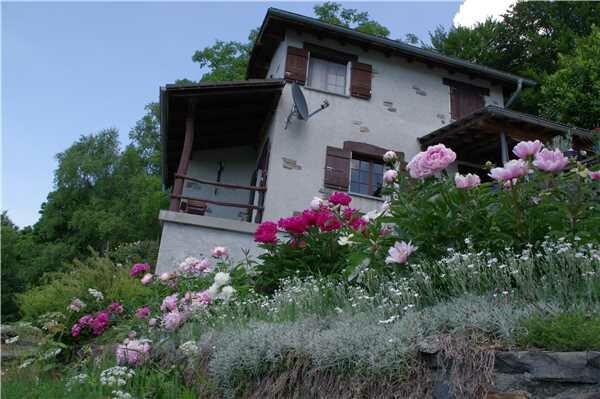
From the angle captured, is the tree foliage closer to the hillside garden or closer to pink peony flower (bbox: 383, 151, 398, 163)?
pink peony flower (bbox: 383, 151, 398, 163)

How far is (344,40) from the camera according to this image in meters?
11.1

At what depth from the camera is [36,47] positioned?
4574 mm

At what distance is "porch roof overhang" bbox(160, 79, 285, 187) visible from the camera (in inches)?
364

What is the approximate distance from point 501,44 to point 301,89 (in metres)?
12.6

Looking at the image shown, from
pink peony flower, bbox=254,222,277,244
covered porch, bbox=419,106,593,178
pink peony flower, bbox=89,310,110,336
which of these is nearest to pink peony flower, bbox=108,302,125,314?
pink peony flower, bbox=89,310,110,336

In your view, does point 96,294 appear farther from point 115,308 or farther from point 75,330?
point 75,330

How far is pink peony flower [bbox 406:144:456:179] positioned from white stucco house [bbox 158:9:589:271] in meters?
5.49

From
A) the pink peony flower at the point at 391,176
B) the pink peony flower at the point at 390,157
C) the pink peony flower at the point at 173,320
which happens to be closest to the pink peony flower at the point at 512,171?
the pink peony flower at the point at 391,176

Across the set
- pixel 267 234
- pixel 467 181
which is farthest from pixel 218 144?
pixel 467 181

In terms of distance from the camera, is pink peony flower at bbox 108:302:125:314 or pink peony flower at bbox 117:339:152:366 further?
pink peony flower at bbox 108:302:125:314

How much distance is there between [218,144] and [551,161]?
10332 millimetres

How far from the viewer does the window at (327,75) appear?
10.9 metres

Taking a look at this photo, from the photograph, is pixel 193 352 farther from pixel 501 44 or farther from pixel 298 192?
pixel 501 44

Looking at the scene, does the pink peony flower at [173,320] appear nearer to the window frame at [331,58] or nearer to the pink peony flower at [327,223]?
the pink peony flower at [327,223]
